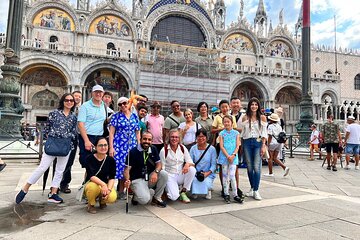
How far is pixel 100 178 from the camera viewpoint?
152 inches

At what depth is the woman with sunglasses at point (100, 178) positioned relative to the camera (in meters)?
3.67

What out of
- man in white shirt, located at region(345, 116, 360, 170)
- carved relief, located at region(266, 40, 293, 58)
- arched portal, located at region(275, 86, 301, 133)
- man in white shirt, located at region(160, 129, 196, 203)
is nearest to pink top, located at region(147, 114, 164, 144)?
man in white shirt, located at region(160, 129, 196, 203)

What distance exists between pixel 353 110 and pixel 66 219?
38548 mm

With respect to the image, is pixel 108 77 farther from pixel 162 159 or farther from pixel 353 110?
pixel 353 110

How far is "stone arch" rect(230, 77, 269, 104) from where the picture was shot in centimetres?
2766

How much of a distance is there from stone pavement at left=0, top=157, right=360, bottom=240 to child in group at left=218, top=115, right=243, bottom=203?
0.44m

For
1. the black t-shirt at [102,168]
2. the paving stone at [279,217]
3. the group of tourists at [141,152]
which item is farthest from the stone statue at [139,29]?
the paving stone at [279,217]

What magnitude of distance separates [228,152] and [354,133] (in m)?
6.79

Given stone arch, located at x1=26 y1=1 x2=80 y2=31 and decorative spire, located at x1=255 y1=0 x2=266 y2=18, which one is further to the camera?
decorative spire, located at x1=255 y1=0 x2=266 y2=18

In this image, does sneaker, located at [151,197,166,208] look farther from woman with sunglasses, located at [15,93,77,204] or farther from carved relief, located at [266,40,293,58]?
carved relief, located at [266,40,293,58]

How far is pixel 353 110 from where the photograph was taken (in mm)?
33938

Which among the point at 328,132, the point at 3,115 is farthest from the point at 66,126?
the point at 328,132

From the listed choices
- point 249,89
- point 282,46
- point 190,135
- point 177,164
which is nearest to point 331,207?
point 177,164

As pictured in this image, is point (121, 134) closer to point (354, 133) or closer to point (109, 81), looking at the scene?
point (354, 133)
